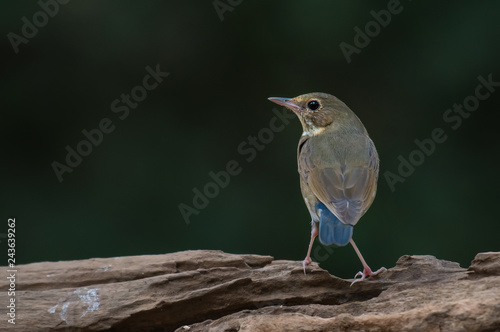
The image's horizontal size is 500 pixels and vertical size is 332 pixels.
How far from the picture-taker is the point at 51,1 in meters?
7.98

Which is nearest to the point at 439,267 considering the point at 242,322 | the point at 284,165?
the point at 242,322

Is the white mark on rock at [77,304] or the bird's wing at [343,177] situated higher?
the bird's wing at [343,177]

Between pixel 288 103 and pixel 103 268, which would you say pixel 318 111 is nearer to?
pixel 288 103

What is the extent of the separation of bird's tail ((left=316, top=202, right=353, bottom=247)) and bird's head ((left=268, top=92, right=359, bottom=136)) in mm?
1182

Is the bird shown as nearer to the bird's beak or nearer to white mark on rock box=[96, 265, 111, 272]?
the bird's beak

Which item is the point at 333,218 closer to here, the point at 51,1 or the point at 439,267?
the point at 439,267

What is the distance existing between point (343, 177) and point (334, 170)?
10cm

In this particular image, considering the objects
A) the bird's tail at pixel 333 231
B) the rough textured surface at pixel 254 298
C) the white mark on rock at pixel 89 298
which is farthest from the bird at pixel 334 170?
the white mark on rock at pixel 89 298

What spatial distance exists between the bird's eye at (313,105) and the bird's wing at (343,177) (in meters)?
0.36

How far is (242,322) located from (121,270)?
1.53 m

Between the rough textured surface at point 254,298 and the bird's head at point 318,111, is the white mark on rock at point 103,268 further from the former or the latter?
the bird's head at point 318,111

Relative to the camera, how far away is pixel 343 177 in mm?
5699

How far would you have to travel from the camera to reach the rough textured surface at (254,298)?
13.7ft

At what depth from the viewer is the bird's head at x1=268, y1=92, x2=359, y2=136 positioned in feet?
20.9
